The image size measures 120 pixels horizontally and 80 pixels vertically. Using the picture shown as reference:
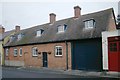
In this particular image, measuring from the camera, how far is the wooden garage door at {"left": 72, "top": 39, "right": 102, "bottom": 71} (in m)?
20.0

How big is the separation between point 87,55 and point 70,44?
2.91m

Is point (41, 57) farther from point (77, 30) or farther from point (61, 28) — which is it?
point (77, 30)

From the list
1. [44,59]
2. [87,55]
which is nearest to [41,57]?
[44,59]

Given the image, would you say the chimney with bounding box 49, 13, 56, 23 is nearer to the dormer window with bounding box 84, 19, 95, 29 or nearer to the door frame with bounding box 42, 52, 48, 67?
the door frame with bounding box 42, 52, 48, 67

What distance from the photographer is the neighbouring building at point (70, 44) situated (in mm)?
20750

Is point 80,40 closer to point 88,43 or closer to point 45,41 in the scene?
point 88,43

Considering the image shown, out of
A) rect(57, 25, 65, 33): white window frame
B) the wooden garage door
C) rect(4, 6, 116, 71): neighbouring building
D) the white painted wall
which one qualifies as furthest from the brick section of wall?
the white painted wall

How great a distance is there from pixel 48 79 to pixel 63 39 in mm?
9711

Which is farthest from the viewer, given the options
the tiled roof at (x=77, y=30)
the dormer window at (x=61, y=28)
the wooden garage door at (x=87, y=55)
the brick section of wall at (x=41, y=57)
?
the dormer window at (x=61, y=28)

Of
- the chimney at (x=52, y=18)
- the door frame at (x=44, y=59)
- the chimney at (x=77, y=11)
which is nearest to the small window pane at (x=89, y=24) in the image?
the chimney at (x=77, y=11)

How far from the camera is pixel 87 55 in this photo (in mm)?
21109

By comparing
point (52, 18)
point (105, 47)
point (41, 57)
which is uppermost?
point (52, 18)

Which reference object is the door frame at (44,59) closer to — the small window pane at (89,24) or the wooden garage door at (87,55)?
the wooden garage door at (87,55)

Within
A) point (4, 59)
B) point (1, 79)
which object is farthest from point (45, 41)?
point (4, 59)
